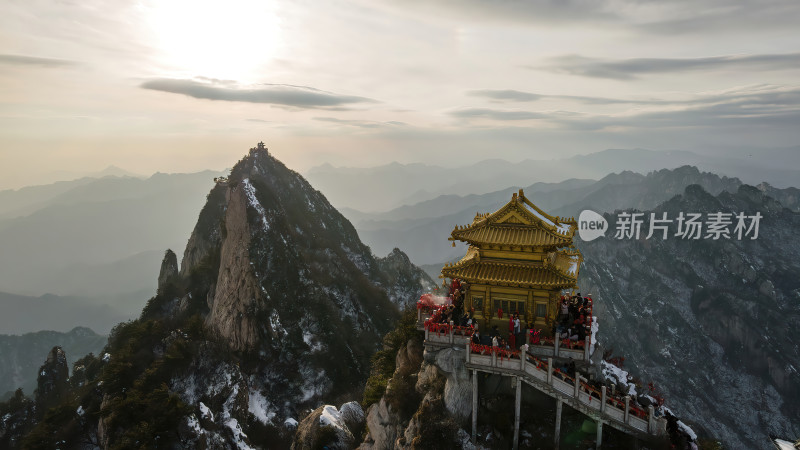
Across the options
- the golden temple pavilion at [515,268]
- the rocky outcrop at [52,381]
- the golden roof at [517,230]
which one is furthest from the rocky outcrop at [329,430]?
the rocky outcrop at [52,381]

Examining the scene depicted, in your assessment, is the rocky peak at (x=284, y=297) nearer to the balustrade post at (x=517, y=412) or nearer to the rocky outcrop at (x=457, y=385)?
the rocky outcrop at (x=457, y=385)

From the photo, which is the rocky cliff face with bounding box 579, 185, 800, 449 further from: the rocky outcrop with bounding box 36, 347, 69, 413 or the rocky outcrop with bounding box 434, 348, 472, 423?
the rocky outcrop with bounding box 36, 347, 69, 413

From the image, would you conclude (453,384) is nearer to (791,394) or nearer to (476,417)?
(476,417)

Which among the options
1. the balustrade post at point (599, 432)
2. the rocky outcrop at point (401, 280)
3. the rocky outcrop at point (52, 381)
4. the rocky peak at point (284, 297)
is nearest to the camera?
the balustrade post at point (599, 432)

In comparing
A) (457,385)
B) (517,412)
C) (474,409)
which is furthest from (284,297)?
(517,412)

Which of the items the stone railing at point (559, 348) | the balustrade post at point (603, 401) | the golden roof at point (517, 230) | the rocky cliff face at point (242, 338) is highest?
the golden roof at point (517, 230)

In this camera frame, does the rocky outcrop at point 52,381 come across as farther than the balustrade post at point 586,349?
Yes
